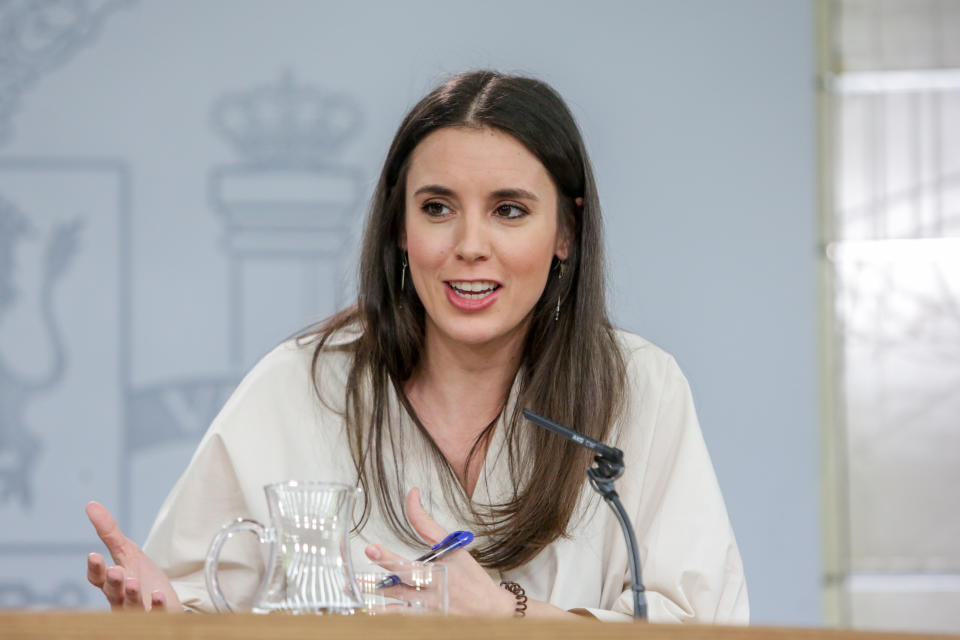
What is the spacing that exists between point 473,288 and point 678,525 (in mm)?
434

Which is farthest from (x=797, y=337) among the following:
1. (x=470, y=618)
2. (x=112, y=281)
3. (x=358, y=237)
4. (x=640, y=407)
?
(x=470, y=618)

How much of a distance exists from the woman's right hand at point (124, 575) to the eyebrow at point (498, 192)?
65 centimetres

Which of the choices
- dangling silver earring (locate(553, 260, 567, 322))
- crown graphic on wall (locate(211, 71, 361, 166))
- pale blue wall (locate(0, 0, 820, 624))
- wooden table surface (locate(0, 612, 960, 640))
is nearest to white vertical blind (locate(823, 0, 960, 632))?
pale blue wall (locate(0, 0, 820, 624))

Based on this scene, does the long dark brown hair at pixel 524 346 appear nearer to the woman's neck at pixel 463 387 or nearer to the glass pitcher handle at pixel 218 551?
the woman's neck at pixel 463 387

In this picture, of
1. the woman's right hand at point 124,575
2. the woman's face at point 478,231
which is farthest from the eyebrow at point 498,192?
the woman's right hand at point 124,575

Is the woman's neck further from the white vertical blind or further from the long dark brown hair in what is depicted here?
the white vertical blind

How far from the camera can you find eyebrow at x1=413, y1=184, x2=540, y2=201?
5.59ft

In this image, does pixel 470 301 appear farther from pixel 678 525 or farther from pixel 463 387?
pixel 678 525

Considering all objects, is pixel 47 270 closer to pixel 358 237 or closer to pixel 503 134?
pixel 358 237

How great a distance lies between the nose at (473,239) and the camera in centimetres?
167

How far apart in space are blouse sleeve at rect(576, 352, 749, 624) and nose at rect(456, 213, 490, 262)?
331 millimetres

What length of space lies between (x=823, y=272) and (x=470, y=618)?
2998 mm

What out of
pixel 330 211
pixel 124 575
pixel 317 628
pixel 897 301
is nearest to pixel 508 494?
pixel 124 575

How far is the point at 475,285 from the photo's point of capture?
5.61 ft
